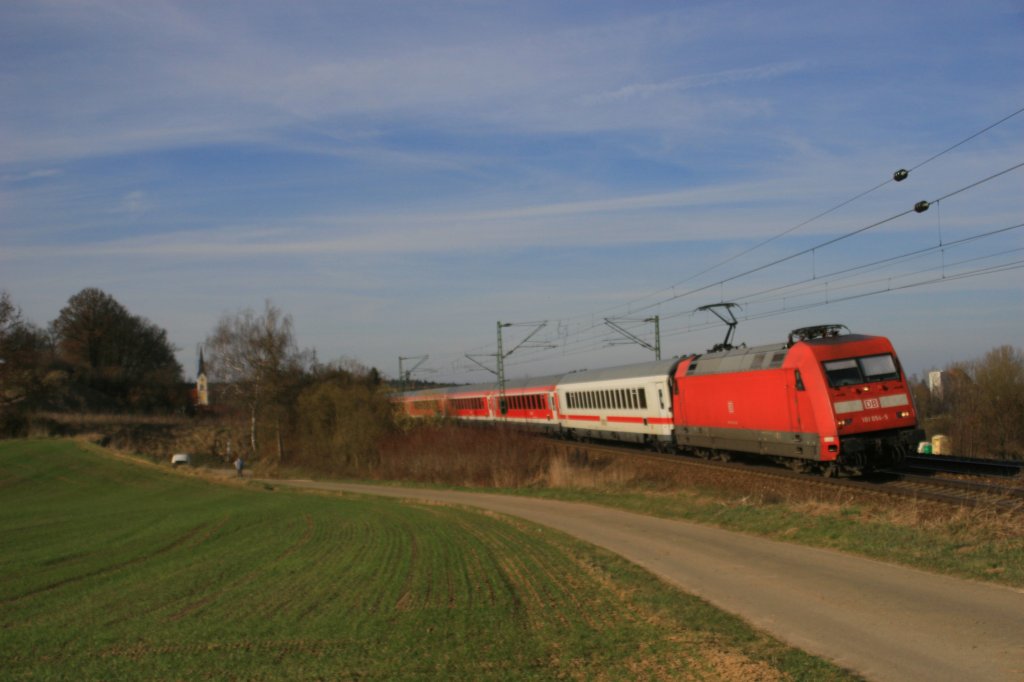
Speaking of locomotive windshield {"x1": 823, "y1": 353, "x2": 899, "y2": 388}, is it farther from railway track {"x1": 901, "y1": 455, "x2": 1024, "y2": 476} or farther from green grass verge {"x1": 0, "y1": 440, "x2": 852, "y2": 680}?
green grass verge {"x1": 0, "y1": 440, "x2": 852, "y2": 680}

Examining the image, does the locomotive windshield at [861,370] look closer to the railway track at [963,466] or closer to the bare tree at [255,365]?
the railway track at [963,466]

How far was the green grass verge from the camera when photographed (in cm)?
943

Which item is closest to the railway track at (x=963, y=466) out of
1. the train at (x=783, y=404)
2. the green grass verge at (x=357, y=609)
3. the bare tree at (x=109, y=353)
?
the train at (x=783, y=404)

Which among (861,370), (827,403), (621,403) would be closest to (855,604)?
(827,403)

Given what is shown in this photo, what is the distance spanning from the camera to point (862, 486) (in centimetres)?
1950

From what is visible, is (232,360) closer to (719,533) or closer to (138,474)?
(138,474)

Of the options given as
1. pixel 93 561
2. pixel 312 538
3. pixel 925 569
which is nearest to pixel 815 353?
pixel 925 569

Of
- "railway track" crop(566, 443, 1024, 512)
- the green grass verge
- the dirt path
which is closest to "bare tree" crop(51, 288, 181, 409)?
the green grass verge

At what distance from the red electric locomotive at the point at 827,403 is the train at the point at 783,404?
2cm

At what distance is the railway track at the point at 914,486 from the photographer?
15.4m

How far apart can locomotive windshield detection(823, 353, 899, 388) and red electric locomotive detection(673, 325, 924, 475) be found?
24 millimetres

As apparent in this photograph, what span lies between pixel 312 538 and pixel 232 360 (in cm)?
4913

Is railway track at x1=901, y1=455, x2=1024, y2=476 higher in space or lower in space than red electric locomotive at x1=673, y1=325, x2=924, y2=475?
lower

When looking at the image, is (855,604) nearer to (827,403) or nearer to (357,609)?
(357,609)
